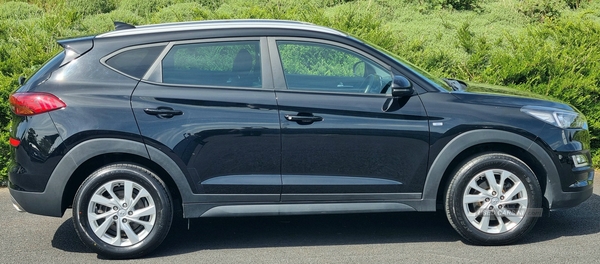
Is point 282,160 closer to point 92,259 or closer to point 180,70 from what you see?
point 180,70

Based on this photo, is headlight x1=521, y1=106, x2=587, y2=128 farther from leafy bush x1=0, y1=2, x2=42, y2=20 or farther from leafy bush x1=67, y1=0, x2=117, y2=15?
leafy bush x1=0, y1=2, x2=42, y2=20

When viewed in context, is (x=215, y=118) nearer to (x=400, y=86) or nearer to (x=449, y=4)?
(x=400, y=86)

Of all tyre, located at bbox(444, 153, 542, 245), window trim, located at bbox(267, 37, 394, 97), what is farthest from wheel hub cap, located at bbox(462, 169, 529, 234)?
window trim, located at bbox(267, 37, 394, 97)

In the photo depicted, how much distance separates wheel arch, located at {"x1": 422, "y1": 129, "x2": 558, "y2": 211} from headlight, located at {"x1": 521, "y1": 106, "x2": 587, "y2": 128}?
0.22 m

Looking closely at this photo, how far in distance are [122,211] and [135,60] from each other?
1113 millimetres

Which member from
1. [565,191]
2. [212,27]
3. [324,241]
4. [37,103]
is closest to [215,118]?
[212,27]

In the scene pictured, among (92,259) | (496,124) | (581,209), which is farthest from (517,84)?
(92,259)

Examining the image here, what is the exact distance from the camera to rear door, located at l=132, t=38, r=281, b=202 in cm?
552

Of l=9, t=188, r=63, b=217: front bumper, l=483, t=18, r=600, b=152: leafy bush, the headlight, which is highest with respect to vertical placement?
the headlight

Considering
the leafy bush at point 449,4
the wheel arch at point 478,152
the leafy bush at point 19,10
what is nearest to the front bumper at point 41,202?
the wheel arch at point 478,152

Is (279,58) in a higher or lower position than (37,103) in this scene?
higher

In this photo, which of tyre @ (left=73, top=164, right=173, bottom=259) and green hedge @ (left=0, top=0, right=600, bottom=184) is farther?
green hedge @ (left=0, top=0, right=600, bottom=184)

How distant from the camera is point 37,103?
550 cm

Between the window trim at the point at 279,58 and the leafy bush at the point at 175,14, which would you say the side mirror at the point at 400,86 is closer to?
the window trim at the point at 279,58
